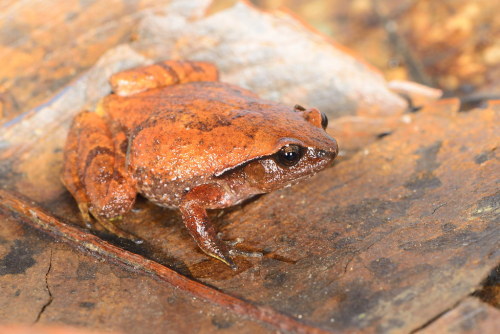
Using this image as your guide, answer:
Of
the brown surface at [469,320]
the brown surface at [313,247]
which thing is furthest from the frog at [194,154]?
the brown surface at [469,320]

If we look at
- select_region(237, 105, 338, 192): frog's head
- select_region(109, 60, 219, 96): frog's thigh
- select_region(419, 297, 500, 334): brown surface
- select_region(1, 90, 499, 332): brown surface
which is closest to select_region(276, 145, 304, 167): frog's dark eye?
select_region(237, 105, 338, 192): frog's head

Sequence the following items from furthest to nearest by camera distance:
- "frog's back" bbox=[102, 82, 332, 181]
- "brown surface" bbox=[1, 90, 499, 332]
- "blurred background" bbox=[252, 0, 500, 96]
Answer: "blurred background" bbox=[252, 0, 500, 96] < "frog's back" bbox=[102, 82, 332, 181] < "brown surface" bbox=[1, 90, 499, 332]

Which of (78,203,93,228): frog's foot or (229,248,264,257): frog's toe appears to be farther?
(78,203,93,228): frog's foot

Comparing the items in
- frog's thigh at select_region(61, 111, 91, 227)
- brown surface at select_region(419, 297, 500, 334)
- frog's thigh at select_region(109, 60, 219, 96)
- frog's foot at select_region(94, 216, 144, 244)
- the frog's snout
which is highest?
frog's thigh at select_region(109, 60, 219, 96)

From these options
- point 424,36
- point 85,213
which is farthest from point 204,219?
point 424,36

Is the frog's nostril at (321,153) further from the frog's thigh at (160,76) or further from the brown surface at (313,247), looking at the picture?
the frog's thigh at (160,76)

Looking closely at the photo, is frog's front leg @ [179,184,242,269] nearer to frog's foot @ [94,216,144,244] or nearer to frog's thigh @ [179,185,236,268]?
frog's thigh @ [179,185,236,268]

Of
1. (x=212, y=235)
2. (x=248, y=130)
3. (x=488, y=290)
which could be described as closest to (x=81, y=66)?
(x=248, y=130)
